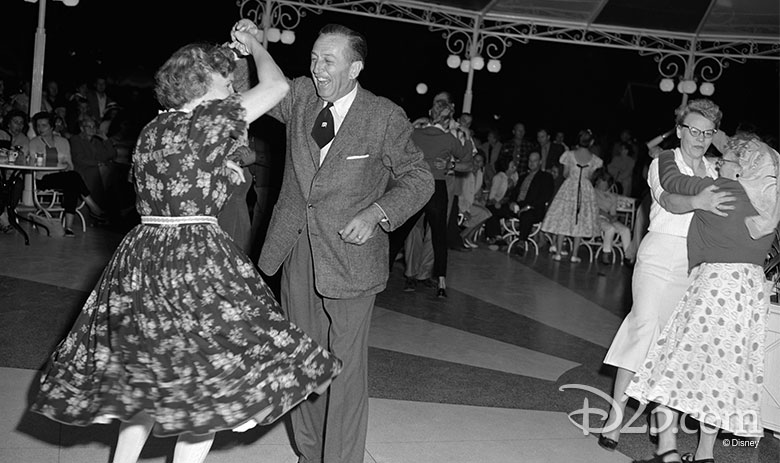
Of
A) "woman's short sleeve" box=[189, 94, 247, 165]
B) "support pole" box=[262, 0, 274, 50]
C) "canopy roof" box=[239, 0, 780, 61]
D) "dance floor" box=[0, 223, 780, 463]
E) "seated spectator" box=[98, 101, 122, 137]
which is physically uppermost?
"canopy roof" box=[239, 0, 780, 61]

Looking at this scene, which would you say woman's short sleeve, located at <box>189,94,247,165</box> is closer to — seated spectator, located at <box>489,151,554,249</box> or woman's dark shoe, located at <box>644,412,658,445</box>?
woman's dark shoe, located at <box>644,412,658,445</box>

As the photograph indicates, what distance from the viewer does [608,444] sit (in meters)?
4.32

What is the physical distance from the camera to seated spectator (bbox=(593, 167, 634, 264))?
1162cm

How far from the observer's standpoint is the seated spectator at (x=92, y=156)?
10508 mm

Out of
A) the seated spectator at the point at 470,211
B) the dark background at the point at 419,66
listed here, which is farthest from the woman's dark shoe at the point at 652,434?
the dark background at the point at 419,66

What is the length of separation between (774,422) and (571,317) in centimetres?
307

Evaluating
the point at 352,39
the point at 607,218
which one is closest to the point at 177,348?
the point at 352,39

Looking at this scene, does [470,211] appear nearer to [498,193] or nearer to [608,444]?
[498,193]

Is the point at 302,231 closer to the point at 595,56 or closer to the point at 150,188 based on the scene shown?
the point at 150,188

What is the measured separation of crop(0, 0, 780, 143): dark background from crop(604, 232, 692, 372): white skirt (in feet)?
57.8

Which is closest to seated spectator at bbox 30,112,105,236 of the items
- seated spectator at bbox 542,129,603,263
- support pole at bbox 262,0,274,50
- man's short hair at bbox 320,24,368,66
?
support pole at bbox 262,0,274,50

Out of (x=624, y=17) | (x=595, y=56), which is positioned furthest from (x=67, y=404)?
(x=595, y=56)

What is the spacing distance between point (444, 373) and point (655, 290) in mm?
1606

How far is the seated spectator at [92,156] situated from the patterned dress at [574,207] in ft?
19.2
